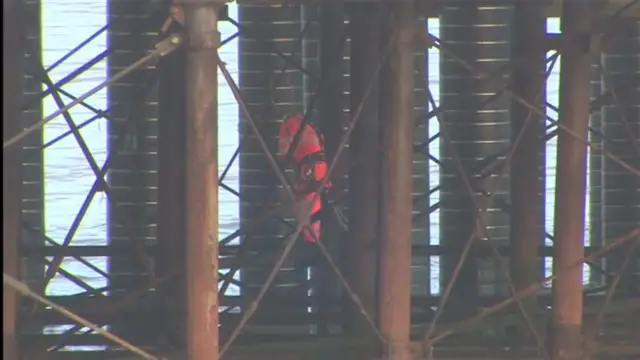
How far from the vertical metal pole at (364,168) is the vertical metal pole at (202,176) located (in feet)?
6.52

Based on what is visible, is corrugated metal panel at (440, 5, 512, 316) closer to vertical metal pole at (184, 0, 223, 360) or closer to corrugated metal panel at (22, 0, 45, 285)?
corrugated metal panel at (22, 0, 45, 285)

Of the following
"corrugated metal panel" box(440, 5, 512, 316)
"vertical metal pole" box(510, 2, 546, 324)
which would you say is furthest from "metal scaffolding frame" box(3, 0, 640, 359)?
"corrugated metal panel" box(440, 5, 512, 316)

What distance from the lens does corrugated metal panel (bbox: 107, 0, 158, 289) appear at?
1153 centimetres

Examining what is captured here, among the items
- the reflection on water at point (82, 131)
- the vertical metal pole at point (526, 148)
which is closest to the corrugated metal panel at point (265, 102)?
the reflection on water at point (82, 131)

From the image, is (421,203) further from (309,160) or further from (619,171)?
(309,160)

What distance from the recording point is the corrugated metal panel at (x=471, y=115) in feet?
38.2

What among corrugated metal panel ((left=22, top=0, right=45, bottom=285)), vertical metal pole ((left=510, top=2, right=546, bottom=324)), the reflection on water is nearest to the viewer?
vertical metal pole ((left=510, top=2, right=546, bottom=324))

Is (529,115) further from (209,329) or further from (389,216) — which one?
(209,329)

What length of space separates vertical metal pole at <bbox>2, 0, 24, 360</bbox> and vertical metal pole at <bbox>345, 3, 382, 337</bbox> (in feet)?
8.18

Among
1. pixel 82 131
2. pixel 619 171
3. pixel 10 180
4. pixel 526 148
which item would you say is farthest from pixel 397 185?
pixel 82 131

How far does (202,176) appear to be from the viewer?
23.3 ft

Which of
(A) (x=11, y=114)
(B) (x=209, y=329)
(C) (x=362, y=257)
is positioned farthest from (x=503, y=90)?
(A) (x=11, y=114)

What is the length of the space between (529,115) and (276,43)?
12.7ft

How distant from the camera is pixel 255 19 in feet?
38.5
